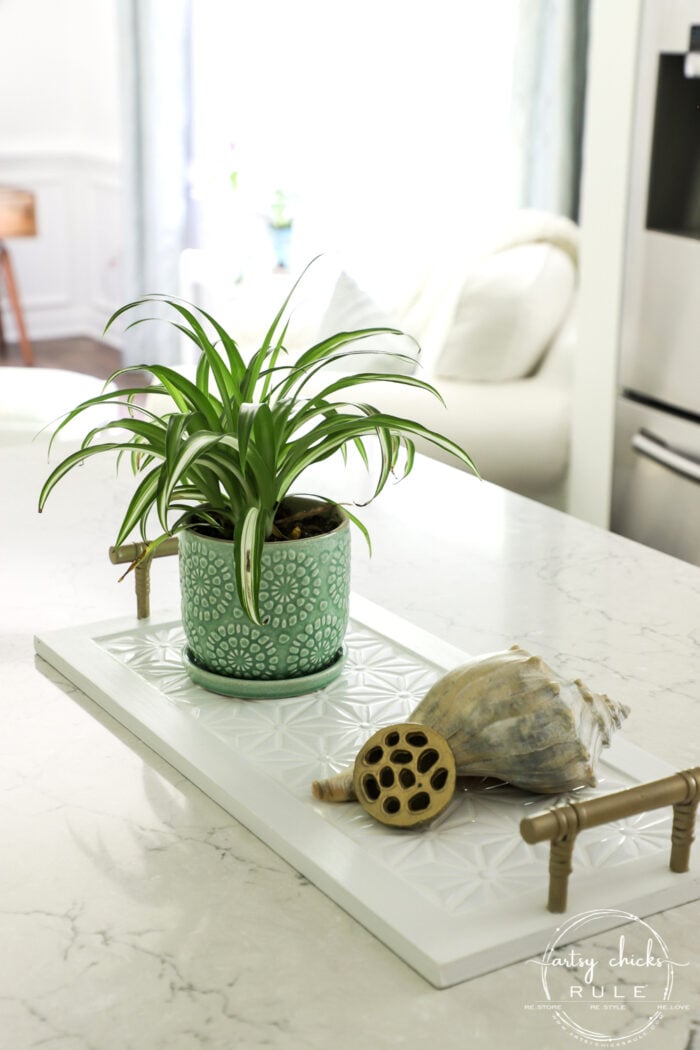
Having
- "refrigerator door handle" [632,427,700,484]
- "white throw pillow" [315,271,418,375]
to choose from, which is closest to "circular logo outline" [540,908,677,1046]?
"refrigerator door handle" [632,427,700,484]

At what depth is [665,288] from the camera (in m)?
2.58

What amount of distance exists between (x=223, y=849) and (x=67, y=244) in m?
5.78

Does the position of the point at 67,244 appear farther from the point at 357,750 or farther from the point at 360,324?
the point at 357,750

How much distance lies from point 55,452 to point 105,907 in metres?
1.11

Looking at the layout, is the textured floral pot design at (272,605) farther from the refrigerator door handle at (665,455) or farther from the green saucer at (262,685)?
the refrigerator door handle at (665,455)

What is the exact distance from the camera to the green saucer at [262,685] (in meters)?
1.12

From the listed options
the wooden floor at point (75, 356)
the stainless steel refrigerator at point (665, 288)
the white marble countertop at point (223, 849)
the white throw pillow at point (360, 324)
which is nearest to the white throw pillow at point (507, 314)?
the white throw pillow at point (360, 324)

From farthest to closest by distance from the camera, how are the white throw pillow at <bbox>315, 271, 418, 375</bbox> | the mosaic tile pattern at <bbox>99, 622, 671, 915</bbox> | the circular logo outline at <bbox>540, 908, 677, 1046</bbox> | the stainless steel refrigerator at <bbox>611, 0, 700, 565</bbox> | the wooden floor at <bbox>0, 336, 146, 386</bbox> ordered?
→ the wooden floor at <bbox>0, 336, 146, 386</bbox> < the white throw pillow at <bbox>315, 271, 418, 375</bbox> < the stainless steel refrigerator at <bbox>611, 0, 700, 565</bbox> < the mosaic tile pattern at <bbox>99, 622, 671, 915</bbox> < the circular logo outline at <bbox>540, 908, 677, 1046</bbox>

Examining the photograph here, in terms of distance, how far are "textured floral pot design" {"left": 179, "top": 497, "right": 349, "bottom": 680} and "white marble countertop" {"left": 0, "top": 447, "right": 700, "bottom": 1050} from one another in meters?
0.11

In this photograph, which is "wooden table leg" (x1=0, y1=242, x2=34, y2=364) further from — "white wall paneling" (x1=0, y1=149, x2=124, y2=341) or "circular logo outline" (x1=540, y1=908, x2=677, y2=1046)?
"circular logo outline" (x1=540, y1=908, x2=677, y2=1046)

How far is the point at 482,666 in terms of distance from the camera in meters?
0.94

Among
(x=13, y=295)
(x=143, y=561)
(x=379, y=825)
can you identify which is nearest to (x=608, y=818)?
(x=379, y=825)

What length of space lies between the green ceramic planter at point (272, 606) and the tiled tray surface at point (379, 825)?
3 centimetres

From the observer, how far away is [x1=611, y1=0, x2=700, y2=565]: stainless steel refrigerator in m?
2.49
